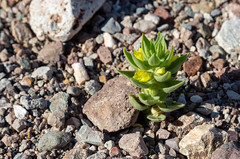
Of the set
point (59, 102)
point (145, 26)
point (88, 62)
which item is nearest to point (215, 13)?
point (145, 26)

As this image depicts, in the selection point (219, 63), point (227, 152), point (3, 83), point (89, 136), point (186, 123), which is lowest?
point (227, 152)

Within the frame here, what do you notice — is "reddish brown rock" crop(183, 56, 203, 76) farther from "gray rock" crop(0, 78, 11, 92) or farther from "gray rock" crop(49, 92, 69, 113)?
"gray rock" crop(0, 78, 11, 92)

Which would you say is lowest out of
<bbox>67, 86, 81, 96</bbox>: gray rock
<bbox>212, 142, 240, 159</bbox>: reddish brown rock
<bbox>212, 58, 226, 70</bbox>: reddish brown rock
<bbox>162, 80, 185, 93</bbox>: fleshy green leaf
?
<bbox>212, 142, 240, 159</bbox>: reddish brown rock

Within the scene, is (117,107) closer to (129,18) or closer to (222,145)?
(222,145)

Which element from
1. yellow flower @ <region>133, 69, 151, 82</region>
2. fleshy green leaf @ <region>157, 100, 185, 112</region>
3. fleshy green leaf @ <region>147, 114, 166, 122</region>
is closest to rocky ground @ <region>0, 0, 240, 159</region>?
fleshy green leaf @ <region>147, 114, 166, 122</region>

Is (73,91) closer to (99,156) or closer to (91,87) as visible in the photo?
(91,87)

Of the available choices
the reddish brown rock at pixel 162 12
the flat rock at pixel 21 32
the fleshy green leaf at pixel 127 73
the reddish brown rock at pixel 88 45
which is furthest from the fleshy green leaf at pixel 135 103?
the flat rock at pixel 21 32
